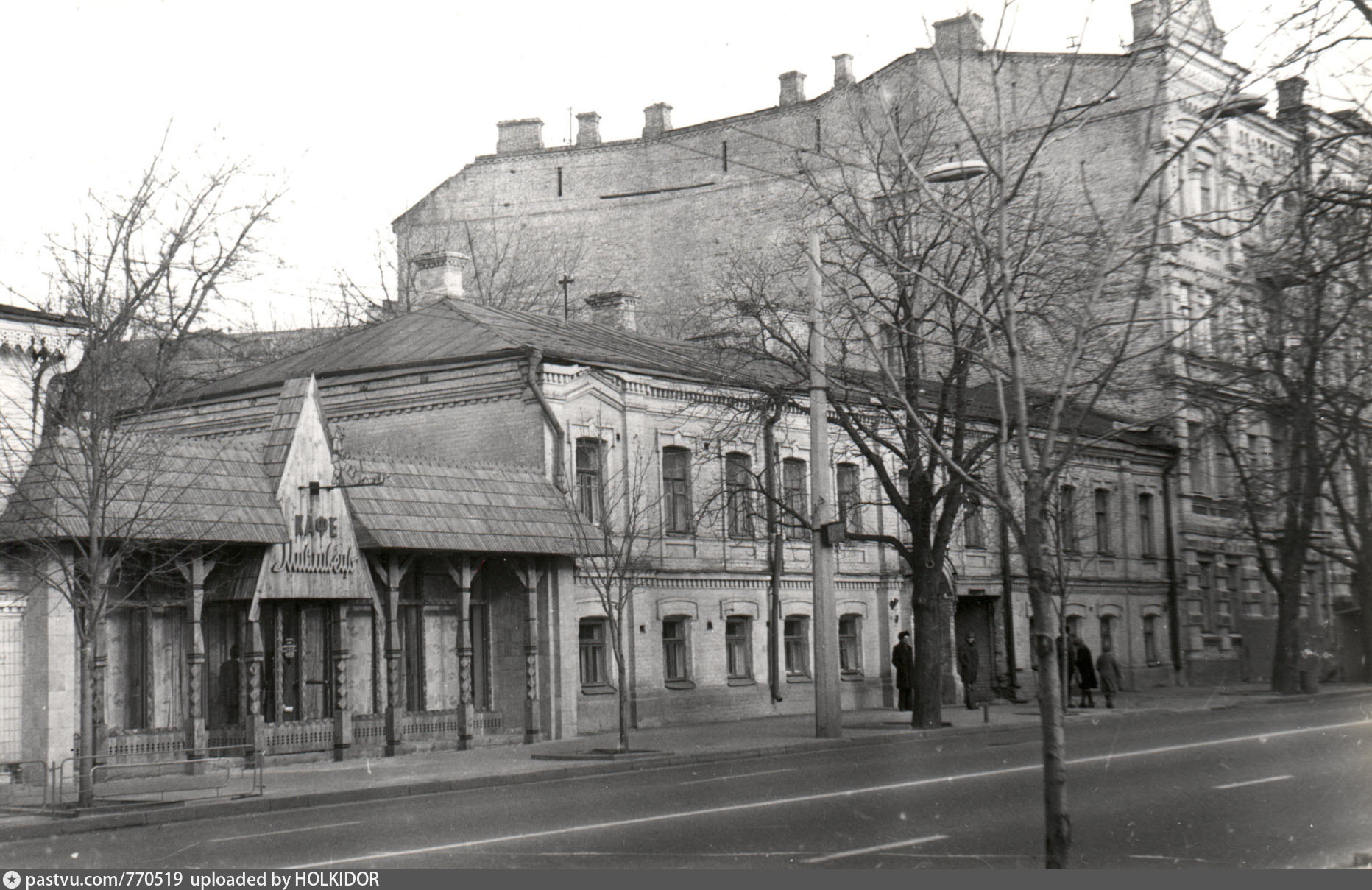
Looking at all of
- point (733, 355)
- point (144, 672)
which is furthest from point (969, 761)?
point (733, 355)

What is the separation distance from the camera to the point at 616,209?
50312 millimetres

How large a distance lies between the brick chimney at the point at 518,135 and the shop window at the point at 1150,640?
24.6 meters

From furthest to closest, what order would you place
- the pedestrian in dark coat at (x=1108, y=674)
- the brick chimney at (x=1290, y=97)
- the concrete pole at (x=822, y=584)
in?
1. the pedestrian in dark coat at (x=1108, y=674)
2. the concrete pole at (x=822, y=584)
3. the brick chimney at (x=1290, y=97)

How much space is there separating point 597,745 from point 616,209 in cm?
2851

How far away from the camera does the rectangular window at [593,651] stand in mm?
28391

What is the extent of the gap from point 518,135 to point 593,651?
2815 centimetres

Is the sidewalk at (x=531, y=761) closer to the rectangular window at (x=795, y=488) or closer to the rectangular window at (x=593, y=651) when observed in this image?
the rectangular window at (x=593, y=651)

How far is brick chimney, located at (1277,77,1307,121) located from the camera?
476 inches

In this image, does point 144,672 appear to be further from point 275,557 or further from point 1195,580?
point 1195,580

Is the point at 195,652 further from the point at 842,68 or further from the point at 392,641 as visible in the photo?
the point at 842,68

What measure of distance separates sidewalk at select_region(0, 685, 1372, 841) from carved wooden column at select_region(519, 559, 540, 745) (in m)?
0.73

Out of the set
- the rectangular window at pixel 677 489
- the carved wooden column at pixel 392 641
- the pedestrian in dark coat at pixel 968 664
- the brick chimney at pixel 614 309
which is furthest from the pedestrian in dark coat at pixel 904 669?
the carved wooden column at pixel 392 641

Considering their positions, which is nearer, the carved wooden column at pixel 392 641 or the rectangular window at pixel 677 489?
the carved wooden column at pixel 392 641

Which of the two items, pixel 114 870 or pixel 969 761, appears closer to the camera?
pixel 114 870
